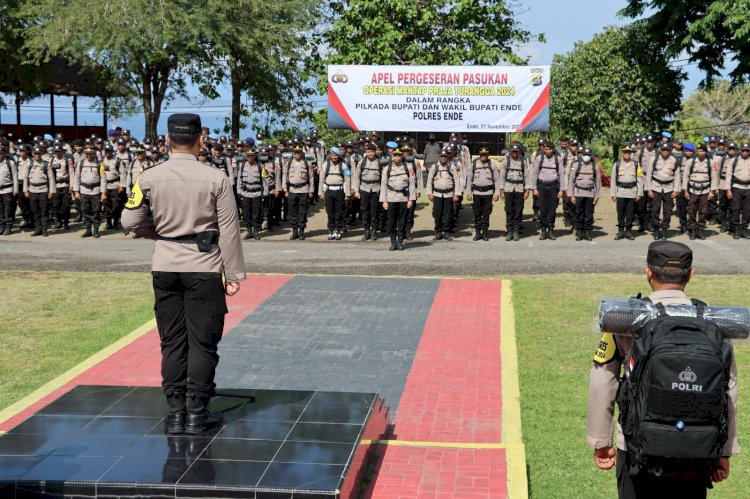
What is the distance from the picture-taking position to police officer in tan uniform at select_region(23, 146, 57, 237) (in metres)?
18.0

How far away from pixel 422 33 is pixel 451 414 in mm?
20064

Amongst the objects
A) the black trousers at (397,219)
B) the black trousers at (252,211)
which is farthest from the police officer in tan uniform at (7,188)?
the black trousers at (397,219)

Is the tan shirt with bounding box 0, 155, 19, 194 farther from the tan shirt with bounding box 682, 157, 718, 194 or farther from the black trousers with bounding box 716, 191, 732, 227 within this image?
the black trousers with bounding box 716, 191, 732, 227

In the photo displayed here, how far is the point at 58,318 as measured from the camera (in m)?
10.3

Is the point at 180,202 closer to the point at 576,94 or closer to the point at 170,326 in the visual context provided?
the point at 170,326

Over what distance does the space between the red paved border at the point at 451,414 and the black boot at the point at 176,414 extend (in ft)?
3.90

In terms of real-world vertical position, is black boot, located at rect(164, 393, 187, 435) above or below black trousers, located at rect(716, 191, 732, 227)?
below

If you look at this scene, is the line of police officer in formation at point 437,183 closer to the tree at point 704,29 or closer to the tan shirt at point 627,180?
the tan shirt at point 627,180

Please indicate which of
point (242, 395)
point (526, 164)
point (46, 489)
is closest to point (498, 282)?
point (526, 164)

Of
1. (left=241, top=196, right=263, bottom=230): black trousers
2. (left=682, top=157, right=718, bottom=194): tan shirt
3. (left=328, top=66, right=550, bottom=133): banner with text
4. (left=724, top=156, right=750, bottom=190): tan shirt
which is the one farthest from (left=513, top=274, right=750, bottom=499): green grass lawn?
(left=328, top=66, right=550, bottom=133): banner with text

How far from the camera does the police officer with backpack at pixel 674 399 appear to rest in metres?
3.28

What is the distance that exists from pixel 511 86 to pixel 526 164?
3431 millimetres

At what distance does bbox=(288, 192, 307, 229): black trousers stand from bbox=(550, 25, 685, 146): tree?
1108 cm

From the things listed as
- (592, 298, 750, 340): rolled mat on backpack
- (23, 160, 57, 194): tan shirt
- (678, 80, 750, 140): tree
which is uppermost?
(678, 80, 750, 140): tree
